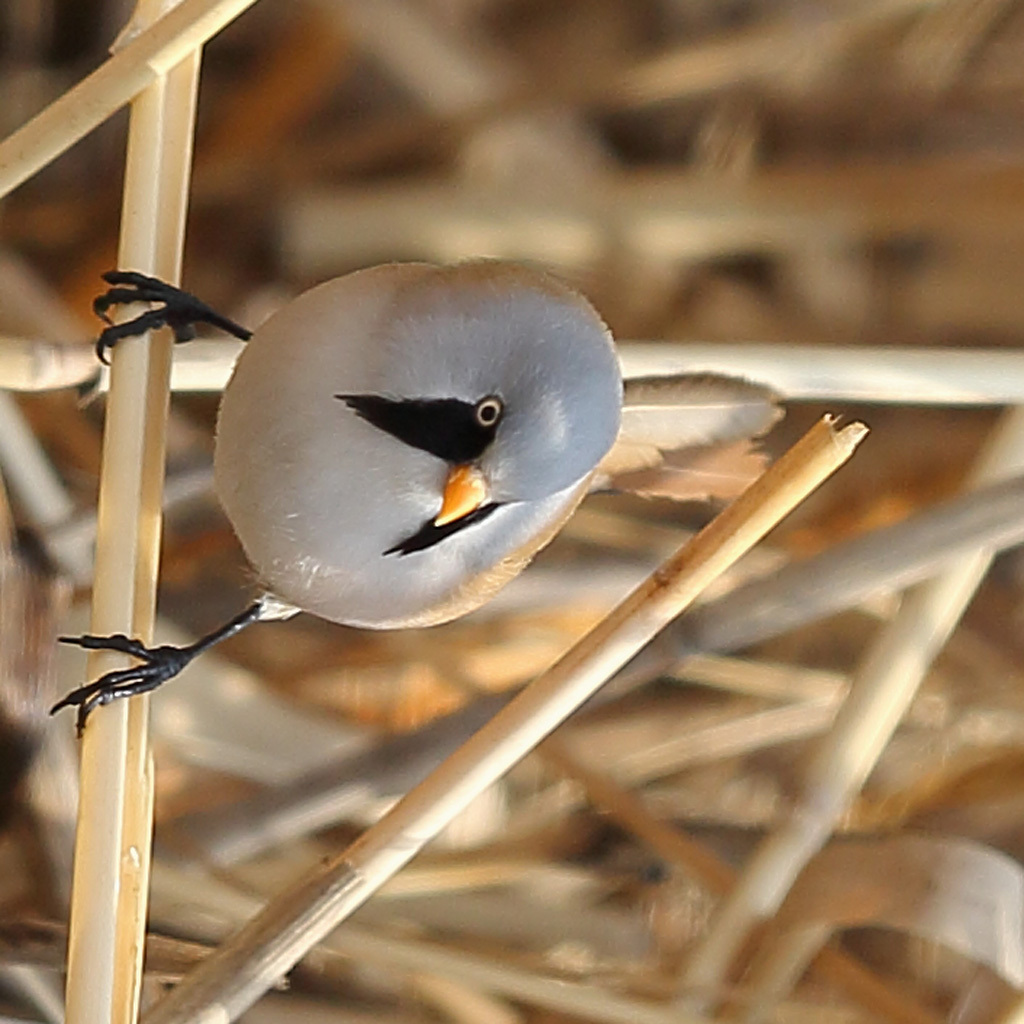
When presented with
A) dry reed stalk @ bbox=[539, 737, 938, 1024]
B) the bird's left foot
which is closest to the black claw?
the bird's left foot

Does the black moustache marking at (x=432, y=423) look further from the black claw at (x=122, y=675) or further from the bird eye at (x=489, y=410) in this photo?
the black claw at (x=122, y=675)

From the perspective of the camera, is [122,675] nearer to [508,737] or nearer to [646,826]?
[508,737]

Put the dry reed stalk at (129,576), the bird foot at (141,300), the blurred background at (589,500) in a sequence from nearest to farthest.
Answer: the dry reed stalk at (129,576), the bird foot at (141,300), the blurred background at (589,500)

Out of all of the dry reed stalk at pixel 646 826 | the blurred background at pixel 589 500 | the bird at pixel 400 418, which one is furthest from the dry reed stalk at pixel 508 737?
the dry reed stalk at pixel 646 826

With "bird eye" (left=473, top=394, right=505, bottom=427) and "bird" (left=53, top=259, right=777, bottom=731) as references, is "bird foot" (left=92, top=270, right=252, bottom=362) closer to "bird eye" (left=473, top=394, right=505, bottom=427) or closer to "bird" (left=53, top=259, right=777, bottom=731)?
"bird" (left=53, top=259, right=777, bottom=731)

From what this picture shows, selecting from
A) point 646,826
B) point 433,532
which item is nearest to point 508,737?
point 433,532

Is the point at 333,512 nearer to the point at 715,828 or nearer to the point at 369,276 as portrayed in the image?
the point at 369,276

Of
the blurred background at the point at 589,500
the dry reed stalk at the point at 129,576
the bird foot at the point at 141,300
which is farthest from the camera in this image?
the blurred background at the point at 589,500

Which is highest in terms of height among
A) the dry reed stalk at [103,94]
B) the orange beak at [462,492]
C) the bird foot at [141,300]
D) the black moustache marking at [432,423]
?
the dry reed stalk at [103,94]
